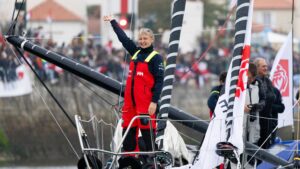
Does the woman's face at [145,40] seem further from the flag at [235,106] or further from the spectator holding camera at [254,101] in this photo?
the spectator holding camera at [254,101]

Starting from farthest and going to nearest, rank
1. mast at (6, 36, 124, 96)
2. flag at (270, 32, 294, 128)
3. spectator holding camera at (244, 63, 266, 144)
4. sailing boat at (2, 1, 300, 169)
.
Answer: flag at (270, 32, 294, 128) < spectator holding camera at (244, 63, 266, 144) < mast at (6, 36, 124, 96) < sailing boat at (2, 1, 300, 169)

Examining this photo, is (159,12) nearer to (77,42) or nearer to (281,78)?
(77,42)

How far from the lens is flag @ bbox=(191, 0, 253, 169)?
511 inches

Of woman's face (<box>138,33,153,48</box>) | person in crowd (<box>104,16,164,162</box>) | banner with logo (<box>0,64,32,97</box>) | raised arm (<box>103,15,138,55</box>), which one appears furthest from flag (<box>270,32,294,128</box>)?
banner with logo (<box>0,64,32,97</box>)

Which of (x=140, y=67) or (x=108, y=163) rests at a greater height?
A: (x=140, y=67)

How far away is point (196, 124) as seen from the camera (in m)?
15.2

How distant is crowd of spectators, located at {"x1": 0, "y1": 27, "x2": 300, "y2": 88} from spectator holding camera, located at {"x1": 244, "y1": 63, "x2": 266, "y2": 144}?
2.25 meters

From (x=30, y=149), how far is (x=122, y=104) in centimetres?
615

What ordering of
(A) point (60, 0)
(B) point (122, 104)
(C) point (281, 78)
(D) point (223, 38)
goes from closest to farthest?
(B) point (122, 104), (C) point (281, 78), (A) point (60, 0), (D) point (223, 38)

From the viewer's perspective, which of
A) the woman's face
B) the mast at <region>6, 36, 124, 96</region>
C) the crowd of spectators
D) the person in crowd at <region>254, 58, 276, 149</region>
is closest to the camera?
the woman's face

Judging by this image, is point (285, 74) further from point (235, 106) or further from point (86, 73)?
point (235, 106)

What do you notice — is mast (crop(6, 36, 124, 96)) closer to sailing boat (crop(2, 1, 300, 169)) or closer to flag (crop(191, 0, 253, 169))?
sailing boat (crop(2, 1, 300, 169))

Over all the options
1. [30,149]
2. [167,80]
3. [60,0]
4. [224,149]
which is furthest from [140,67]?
[60,0]

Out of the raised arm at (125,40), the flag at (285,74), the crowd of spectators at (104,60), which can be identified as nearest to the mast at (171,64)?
the raised arm at (125,40)
